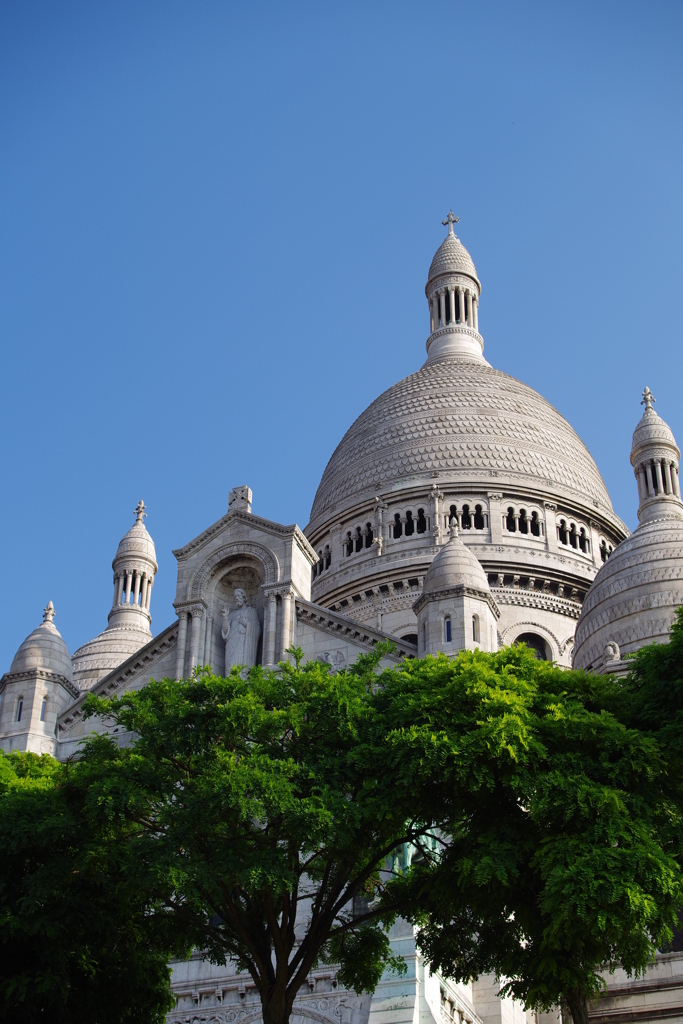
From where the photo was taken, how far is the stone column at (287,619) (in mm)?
33062

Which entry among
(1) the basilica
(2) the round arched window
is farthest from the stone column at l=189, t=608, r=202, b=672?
(2) the round arched window

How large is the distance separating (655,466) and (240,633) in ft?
74.2

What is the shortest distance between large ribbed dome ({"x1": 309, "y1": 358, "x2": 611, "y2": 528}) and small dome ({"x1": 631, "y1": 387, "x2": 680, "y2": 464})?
4176mm

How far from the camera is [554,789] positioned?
20422 millimetres

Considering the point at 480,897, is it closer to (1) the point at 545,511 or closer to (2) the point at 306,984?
(2) the point at 306,984

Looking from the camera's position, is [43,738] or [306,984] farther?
[43,738]

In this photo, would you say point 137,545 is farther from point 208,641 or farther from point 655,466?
point 208,641

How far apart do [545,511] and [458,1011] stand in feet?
98.6

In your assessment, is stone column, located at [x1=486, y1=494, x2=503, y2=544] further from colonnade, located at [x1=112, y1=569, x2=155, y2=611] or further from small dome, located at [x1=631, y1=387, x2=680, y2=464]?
colonnade, located at [x1=112, y1=569, x2=155, y2=611]

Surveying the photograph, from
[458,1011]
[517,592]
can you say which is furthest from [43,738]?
[517,592]

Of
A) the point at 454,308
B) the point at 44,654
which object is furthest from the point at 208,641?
the point at 454,308

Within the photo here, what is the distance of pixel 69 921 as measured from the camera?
22.8 meters

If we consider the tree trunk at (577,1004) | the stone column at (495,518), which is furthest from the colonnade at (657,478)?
the tree trunk at (577,1004)

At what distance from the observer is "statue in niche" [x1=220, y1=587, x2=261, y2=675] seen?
3338cm
